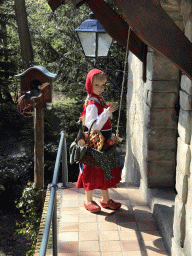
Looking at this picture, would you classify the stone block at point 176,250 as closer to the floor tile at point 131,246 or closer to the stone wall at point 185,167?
the stone wall at point 185,167

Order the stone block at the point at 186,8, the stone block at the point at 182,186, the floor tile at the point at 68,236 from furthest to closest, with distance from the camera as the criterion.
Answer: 1. the floor tile at the point at 68,236
2. the stone block at the point at 182,186
3. the stone block at the point at 186,8

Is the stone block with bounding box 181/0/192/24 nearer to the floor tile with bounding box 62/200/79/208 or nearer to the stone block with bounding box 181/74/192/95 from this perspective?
the stone block with bounding box 181/74/192/95

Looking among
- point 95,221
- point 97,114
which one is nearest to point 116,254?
point 95,221

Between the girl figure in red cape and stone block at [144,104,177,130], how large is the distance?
0.57 metres

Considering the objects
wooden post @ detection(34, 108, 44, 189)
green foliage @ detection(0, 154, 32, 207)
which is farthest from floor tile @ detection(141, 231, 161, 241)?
green foliage @ detection(0, 154, 32, 207)

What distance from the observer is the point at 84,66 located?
991 cm

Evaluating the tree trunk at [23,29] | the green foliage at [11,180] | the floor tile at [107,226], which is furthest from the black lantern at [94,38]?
the tree trunk at [23,29]

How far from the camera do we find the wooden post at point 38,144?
520cm

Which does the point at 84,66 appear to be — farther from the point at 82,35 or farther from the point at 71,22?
the point at 82,35

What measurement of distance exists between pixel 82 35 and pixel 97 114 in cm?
187

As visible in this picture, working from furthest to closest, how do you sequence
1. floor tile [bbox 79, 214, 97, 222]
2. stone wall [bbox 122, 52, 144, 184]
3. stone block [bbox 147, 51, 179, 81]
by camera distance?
stone wall [bbox 122, 52, 144, 184] < stone block [bbox 147, 51, 179, 81] < floor tile [bbox 79, 214, 97, 222]

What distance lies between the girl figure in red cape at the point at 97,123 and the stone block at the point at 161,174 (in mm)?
553

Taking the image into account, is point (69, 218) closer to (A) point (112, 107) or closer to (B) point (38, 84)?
(A) point (112, 107)

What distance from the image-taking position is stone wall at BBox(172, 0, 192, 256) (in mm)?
2520
